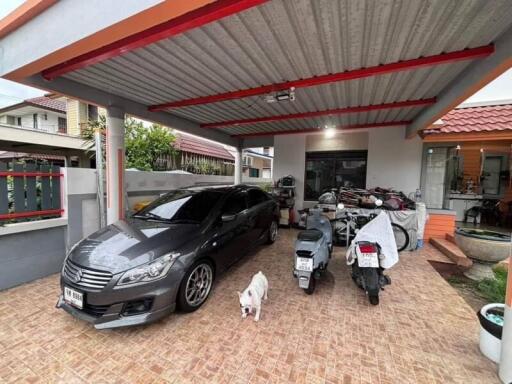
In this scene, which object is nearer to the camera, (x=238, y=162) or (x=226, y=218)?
(x=226, y=218)

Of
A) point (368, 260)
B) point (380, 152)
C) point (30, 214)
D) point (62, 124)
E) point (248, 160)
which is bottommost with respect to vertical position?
point (368, 260)

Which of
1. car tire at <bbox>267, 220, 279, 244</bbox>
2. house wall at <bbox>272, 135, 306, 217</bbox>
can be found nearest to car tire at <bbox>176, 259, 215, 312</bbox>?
car tire at <bbox>267, 220, 279, 244</bbox>

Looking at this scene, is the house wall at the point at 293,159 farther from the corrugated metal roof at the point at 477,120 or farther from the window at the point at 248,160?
the window at the point at 248,160

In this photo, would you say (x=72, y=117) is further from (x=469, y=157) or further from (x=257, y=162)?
(x=469, y=157)

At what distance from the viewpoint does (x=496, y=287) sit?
9.75 feet

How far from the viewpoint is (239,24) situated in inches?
87.2

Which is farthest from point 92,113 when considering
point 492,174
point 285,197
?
point 492,174

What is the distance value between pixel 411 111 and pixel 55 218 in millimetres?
7159

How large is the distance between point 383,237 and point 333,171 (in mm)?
4334

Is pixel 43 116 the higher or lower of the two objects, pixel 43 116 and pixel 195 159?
the higher

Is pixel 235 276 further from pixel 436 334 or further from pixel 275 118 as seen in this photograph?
pixel 275 118

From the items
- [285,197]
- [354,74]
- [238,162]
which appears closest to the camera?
[354,74]

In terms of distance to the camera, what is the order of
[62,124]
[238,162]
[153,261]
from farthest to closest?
[62,124] < [238,162] < [153,261]

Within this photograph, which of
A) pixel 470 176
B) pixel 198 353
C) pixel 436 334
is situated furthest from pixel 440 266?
pixel 470 176
